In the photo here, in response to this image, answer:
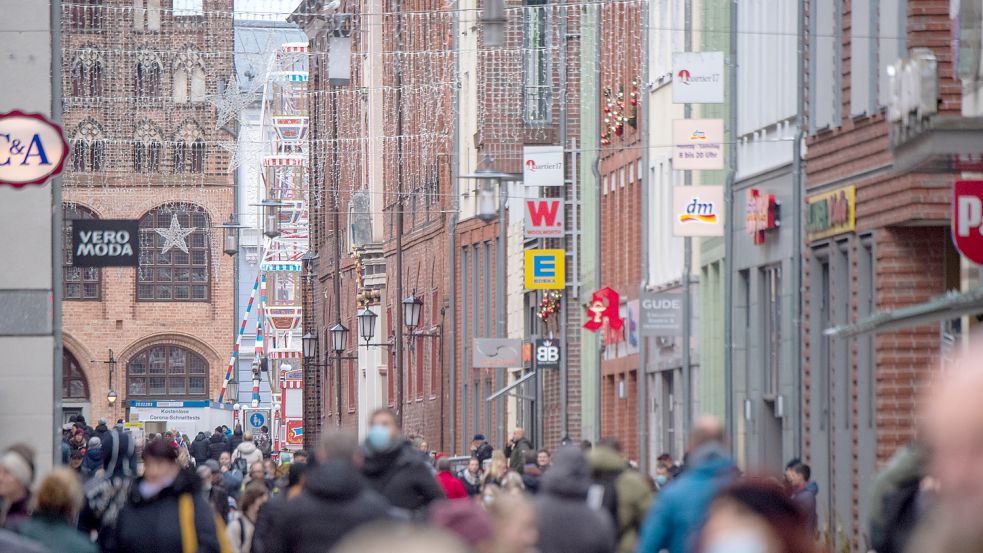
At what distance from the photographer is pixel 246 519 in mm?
16047

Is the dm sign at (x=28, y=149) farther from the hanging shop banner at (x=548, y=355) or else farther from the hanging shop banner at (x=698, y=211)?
the hanging shop banner at (x=548, y=355)

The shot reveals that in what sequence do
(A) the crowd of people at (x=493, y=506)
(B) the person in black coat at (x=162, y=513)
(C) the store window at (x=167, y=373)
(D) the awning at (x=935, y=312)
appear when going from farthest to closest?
(C) the store window at (x=167, y=373), (D) the awning at (x=935, y=312), (B) the person in black coat at (x=162, y=513), (A) the crowd of people at (x=493, y=506)

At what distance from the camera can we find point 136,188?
102375 millimetres

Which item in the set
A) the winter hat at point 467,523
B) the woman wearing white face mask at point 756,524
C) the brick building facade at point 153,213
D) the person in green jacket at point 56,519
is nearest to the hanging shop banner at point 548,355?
the person in green jacket at point 56,519

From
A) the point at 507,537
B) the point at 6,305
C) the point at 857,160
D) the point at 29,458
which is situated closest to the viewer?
the point at 507,537

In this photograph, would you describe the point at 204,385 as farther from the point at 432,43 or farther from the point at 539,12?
the point at 539,12

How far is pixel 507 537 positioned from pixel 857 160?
763 inches

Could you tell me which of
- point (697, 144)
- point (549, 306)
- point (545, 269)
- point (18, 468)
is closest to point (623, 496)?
point (18, 468)

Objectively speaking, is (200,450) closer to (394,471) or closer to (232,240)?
(394,471)

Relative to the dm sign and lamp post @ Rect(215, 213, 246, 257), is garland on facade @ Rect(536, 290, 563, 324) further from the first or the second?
lamp post @ Rect(215, 213, 246, 257)

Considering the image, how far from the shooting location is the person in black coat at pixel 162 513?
11039mm

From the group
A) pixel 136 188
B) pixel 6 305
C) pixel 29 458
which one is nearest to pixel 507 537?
pixel 29 458

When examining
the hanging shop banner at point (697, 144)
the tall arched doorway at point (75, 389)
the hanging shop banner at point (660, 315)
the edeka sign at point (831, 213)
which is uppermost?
the hanging shop banner at point (697, 144)

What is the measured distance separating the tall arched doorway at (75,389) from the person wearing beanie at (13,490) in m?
90.2
